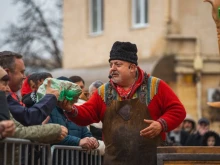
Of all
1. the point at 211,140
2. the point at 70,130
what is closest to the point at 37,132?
the point at 70,130

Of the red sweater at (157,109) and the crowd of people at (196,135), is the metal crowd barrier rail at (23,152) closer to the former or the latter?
Result: the red sweater at (157,109)

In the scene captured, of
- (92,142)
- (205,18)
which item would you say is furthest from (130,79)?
(205,18)

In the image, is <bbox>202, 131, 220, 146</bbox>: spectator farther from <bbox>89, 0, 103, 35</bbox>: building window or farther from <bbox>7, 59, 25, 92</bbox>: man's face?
<bbox>89, 0, 103, 35</bbox>: building window

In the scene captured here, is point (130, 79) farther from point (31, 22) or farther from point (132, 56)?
point (31, 22)

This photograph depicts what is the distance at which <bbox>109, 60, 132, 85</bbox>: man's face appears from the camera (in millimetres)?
10023

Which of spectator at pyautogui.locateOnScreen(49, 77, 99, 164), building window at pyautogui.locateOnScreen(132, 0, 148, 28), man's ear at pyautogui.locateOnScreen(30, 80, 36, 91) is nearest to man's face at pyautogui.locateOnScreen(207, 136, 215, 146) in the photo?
spectator at pyautogui.locateOnScreen(49, 77, 99, 164)

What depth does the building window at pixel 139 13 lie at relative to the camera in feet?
96.0

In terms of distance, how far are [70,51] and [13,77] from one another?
23679 mm

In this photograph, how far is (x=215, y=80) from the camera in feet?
94.0

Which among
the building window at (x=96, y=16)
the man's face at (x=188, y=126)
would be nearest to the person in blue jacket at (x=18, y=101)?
the man's face at (x=188, y=126)

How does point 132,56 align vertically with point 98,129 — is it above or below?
above

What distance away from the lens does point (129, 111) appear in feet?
32.6

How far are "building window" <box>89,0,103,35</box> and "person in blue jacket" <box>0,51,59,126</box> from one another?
21.9 m

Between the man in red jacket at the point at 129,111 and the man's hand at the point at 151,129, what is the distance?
80 millimetres
